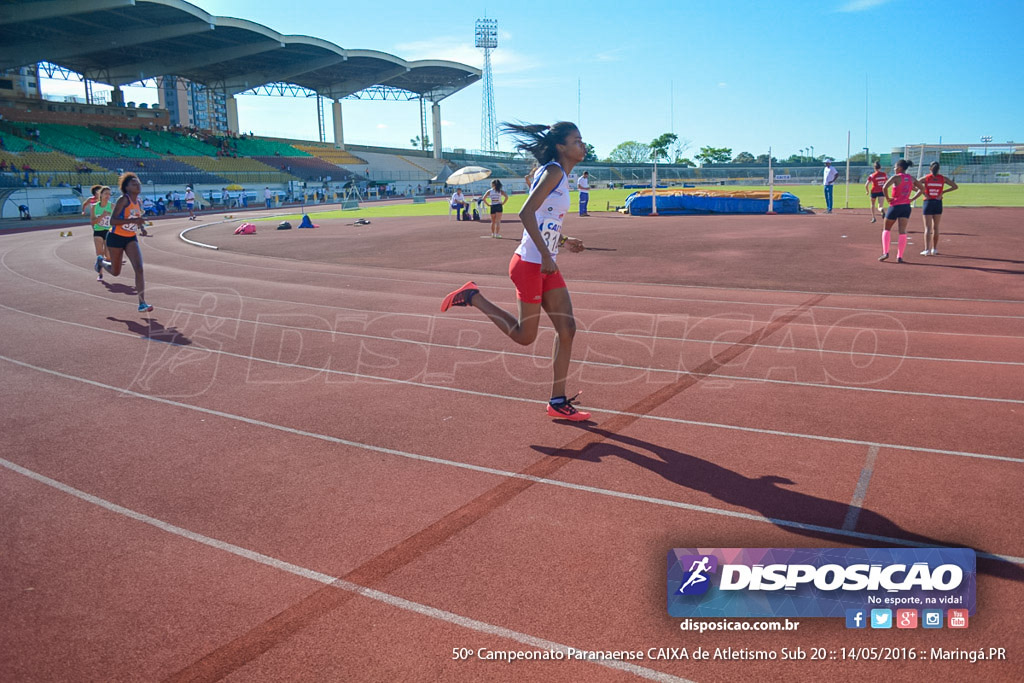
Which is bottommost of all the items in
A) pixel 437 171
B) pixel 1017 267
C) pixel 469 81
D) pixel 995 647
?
pixel 995 647

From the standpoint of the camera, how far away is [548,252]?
5.62 m

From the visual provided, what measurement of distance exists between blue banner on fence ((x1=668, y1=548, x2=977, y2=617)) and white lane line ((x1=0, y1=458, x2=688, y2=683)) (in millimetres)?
467

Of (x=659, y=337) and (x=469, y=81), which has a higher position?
(x=469, y=81)

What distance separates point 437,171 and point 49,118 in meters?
50.0

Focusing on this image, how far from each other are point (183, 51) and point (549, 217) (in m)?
72.1

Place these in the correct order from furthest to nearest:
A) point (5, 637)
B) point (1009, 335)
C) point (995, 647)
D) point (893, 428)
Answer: point (1009, 335), point (893, 428), point (5, 637), point (995, 647)

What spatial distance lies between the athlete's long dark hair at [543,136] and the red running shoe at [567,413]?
6.76 feet

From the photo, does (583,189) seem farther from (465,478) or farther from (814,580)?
(814,580)

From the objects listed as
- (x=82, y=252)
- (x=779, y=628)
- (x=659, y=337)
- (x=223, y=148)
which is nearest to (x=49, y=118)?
(x=223, y=148)

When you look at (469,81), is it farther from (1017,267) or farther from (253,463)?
(253,463)

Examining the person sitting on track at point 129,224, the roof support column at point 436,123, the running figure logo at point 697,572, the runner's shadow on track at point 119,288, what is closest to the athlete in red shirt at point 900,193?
the running figure logo at point 697,572

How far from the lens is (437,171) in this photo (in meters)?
100

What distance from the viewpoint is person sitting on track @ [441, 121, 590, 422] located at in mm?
5570

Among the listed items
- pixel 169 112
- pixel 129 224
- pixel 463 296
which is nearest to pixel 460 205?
pixel 129 224
